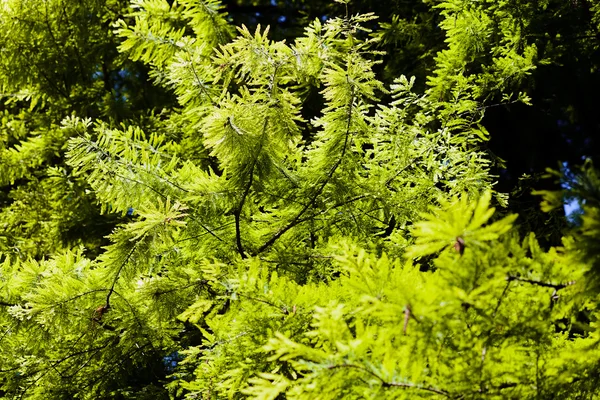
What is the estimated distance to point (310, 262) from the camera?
2.49 metres

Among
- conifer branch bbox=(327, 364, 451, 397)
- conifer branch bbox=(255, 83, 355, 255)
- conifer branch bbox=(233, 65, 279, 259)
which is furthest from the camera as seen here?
conifer branch bbox=(255, 83, 355, 255)

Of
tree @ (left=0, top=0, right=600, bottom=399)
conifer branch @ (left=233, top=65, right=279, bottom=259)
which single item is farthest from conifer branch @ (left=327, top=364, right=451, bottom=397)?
conifer branch @ (left=233, top=65, right=279, bottom=259)

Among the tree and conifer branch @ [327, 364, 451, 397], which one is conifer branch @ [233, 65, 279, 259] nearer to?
the tree

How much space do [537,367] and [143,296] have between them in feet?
5.03

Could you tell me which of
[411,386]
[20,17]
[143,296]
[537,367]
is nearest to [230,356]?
[143,296]

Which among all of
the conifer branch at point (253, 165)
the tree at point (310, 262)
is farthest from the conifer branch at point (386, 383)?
the conifer branch at point (253, 165)

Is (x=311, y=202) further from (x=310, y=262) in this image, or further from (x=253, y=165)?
(x=253, y=165)

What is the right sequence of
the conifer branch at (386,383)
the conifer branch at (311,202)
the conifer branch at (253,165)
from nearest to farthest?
the conifer branch at (386,383), the conifer branch at (253,165), the conifer branch at (311,202)

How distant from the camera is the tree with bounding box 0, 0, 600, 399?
4.18ft

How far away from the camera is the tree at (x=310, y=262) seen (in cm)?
127

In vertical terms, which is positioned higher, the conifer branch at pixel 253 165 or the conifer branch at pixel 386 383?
the conifer branch at pixel 253 165

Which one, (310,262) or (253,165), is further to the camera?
(310,262)

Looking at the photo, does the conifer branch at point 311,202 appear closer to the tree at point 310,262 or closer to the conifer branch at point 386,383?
the tree at point 310,262

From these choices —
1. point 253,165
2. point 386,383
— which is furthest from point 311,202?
point 386,383
